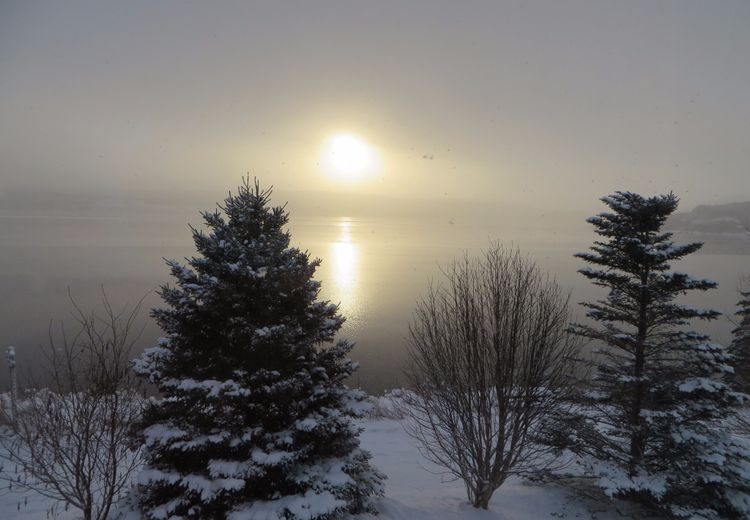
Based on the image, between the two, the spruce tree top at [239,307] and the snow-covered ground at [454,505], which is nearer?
the spruce tree top at [239,307]

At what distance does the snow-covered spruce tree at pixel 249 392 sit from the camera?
6.33 m

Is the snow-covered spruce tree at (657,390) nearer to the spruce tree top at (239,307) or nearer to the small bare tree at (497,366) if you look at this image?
the small bare tree at (497,366)

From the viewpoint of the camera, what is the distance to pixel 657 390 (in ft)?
31.8

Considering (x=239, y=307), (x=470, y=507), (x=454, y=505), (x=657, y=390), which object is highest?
(x=239, y=307)

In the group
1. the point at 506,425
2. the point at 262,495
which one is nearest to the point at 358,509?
the point at 262,495

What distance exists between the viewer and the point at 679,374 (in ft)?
31.4

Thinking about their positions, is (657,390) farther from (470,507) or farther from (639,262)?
(470,507)

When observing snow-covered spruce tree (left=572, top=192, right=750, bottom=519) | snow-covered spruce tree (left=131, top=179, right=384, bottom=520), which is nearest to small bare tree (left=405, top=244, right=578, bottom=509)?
snow-covered spruce tree (left=572, top=192, right=750, bottom=519)

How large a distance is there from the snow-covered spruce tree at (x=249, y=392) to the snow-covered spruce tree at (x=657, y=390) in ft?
20.7

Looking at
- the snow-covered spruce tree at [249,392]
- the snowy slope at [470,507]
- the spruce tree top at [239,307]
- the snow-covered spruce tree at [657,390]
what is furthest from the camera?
the snowy slope at [470,507]

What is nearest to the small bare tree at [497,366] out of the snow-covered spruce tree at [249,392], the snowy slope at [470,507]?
the snowy slope at [470,507]

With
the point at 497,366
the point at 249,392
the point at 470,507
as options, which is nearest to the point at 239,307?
the point at 249,392

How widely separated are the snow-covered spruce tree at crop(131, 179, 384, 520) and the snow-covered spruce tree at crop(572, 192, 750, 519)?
6.30 metres

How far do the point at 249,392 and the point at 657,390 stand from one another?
31.2ft
